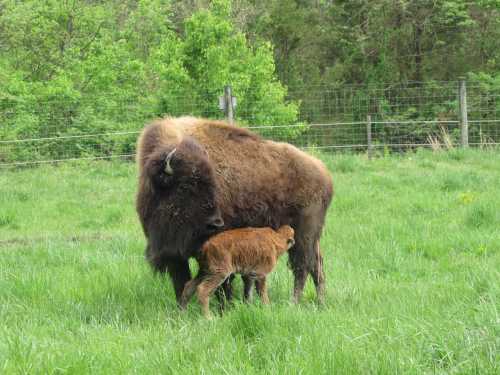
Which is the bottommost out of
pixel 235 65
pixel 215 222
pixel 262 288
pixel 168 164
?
pixel 262 288

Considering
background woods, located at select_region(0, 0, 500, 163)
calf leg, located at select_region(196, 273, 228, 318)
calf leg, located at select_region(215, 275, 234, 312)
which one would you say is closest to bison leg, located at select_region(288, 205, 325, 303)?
calf leg, located at select_region(215, 275, 234, 312)

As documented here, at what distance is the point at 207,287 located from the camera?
5.17 m

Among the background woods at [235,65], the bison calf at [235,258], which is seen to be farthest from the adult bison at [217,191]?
the background woods at [235,65]

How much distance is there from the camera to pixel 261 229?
562 cm

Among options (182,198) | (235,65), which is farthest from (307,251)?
(235,65)

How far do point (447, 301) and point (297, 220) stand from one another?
1.59 m

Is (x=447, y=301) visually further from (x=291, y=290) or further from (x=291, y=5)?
(x=291, y=5)

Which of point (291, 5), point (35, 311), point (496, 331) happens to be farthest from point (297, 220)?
point (291, 5)

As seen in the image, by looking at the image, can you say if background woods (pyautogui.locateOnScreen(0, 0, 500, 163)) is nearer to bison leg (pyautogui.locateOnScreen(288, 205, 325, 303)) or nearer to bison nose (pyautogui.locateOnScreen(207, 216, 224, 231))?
bison leg (pyautogui.locateOnScreen(288, 205, 325, 303))

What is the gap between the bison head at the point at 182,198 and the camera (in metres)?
5.02

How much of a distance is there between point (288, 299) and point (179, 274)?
1095 mm

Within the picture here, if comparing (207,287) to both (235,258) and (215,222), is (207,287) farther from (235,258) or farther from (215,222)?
(215,222)

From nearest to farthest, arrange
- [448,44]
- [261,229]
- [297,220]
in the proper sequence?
[261,229], [297,220], [448,44]

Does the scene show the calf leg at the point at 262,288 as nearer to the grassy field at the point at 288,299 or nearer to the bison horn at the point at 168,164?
the grassy field at the point at 288,299
